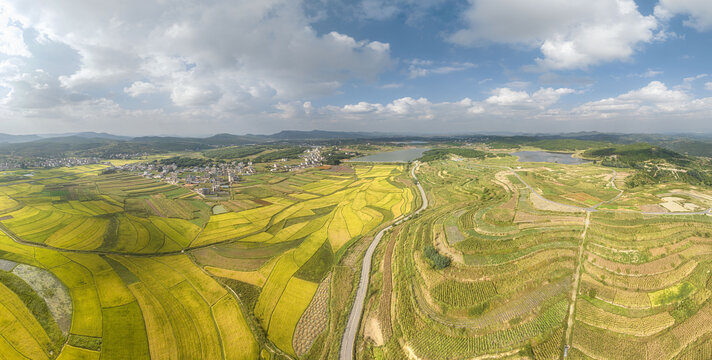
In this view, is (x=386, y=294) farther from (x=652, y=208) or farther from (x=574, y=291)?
(x=652, y=208)

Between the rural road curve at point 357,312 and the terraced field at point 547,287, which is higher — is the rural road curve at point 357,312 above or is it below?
below

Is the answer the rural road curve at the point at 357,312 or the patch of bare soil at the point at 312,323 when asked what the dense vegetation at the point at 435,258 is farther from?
the patch of bare soil at the point at 312,323

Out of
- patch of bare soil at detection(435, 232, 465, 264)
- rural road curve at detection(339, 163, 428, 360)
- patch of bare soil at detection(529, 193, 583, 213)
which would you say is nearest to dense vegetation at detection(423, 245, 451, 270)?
patch of bare soil at detection(435, 232, 465, 264)

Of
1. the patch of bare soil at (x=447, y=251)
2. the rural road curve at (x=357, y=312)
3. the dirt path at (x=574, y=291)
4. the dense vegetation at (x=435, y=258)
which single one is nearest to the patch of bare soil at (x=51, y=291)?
the rural road curve at (x=357, y=312)

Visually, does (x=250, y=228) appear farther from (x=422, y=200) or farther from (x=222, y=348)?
(x=422, y=200)

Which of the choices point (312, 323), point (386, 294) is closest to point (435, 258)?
point (386, 294)

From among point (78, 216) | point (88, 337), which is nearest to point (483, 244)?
point (88, 337)

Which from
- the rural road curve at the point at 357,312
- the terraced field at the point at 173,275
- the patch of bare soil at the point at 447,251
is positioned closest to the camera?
the rural road curve at the point at 357,312
